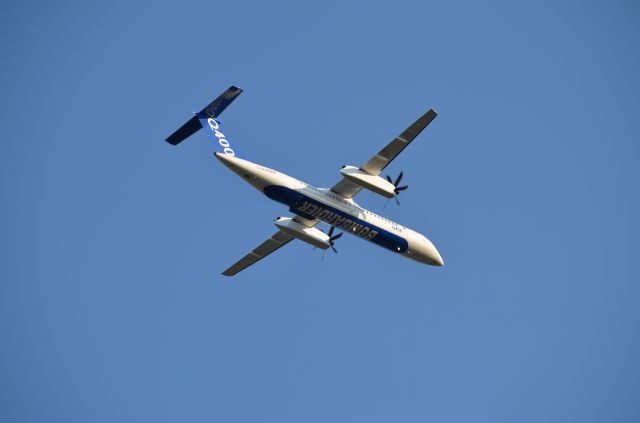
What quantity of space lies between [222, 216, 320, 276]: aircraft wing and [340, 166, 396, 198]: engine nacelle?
22.1 ft

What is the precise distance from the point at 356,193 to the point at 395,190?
2163mm

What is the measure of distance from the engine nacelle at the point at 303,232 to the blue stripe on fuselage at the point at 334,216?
1974 millimetres

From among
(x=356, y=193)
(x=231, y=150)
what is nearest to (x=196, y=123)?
(x=231, y=150)

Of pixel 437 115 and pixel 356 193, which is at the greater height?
pixel 437 115

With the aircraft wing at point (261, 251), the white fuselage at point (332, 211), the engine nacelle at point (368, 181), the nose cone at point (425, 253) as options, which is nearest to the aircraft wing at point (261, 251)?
the aircraft wing at point (261, 251)

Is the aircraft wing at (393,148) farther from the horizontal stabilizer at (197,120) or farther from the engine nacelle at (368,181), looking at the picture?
the horizontal stabilizer at (197,120)

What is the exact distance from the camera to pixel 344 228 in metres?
42.5

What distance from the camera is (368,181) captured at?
40188mm

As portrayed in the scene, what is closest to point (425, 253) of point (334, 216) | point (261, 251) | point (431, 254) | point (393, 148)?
point (431, 254)

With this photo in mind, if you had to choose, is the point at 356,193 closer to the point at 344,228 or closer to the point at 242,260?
the point at 344,228

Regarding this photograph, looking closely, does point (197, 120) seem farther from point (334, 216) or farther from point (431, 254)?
point (431, 254)

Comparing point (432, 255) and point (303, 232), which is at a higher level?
point (432, 255)

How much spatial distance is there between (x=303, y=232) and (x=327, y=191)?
3.24 m

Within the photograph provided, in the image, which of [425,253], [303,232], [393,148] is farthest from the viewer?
[425,253]
